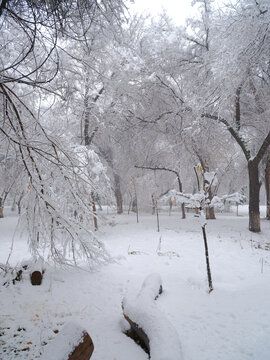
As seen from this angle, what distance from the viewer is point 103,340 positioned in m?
2.71

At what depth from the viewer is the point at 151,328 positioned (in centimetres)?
254


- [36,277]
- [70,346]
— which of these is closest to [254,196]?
[36,277]

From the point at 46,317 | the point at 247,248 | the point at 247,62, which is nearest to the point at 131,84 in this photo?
the point at 247,62

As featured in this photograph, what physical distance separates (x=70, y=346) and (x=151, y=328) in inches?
36.8

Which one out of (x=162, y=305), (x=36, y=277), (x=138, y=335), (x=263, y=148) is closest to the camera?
(x=138, y=335)

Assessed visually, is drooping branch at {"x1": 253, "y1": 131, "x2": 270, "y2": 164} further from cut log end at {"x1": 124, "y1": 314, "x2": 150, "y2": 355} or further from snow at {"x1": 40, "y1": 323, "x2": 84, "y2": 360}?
snow at {"x1": 40, "y1": 323, "x2": 84, "y2": 360}

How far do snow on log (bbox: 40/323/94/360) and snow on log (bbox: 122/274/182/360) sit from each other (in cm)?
66

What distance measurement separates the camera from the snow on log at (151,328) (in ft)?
7.18

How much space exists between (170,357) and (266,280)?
3142mm

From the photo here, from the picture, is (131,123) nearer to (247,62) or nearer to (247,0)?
(247,62)

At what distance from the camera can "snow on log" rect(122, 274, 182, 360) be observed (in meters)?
2.19

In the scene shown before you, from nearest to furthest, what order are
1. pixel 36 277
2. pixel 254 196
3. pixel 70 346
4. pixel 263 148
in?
pixel 70 346 → pixel 36 277 → pixel 263 148 → pixel 254 196

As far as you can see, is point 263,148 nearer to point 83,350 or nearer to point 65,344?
point 83,350

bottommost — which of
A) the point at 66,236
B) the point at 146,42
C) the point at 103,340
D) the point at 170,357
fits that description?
the point at 103,340
